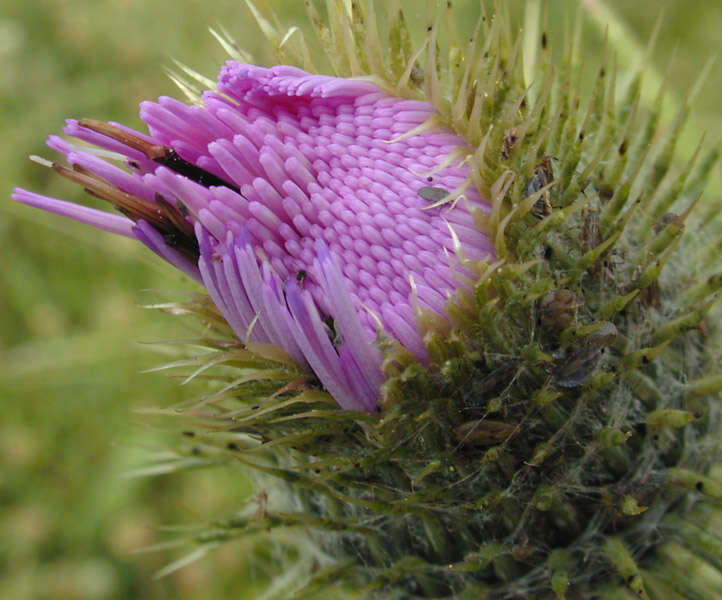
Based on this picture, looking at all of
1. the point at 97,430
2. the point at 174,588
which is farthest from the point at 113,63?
the point at 174,588

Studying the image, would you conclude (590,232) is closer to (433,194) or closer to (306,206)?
(433,194)

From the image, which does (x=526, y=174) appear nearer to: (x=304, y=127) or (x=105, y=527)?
(x=304, y=127)

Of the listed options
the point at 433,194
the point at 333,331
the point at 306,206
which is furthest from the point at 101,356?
the point at 433,194

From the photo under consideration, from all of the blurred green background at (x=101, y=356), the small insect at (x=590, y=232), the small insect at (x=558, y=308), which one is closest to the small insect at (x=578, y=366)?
the small insect at (x=558, y=308)

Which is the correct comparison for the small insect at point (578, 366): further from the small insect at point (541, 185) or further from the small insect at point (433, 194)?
the small insect at point (433, 194)

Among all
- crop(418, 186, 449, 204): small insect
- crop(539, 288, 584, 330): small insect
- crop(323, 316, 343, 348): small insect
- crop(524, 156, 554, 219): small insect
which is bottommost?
crop(323, 316, 343, 348): small insect

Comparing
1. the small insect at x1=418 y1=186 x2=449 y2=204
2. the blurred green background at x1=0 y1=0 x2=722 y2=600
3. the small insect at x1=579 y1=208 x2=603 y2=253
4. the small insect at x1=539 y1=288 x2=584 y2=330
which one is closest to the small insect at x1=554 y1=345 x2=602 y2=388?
the small insect at x1=539 y1=288 x2=584 y2=330

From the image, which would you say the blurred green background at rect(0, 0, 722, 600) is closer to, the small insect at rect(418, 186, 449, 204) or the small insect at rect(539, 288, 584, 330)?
the small insect at rect(418, 186, 449, 204)
